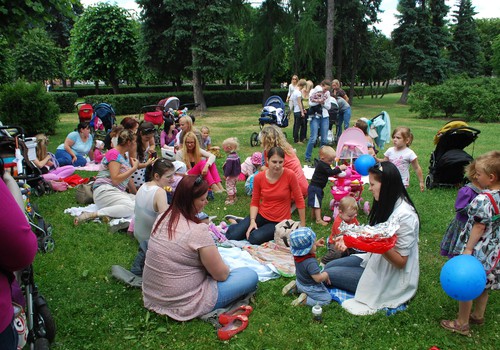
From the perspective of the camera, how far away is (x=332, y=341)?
3.55 m

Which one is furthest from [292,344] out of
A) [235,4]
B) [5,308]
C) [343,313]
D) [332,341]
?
[235,4]

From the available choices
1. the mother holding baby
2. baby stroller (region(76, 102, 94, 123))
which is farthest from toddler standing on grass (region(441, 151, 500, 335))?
baby stroller (region(76, 102, 94, 123))

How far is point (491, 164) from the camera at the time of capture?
138 inches

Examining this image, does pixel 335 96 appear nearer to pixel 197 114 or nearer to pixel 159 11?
pixel 197 114

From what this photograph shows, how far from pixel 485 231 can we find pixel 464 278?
0.64 metres

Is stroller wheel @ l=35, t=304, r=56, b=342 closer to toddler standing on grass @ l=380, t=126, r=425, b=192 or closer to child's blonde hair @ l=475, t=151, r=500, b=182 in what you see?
child's blonde hair @ l=475, t=151, r=500, b=182

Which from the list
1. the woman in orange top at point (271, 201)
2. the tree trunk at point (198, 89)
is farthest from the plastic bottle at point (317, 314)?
the tree trunk at point (198, 89)

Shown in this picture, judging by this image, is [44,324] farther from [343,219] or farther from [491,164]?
[491,164]

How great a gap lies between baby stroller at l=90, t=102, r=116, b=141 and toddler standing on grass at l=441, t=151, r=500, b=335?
11196mm

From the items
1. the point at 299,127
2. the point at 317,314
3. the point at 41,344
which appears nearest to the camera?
the point at 41,344

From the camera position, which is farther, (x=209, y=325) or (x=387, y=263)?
(x=387, y=263)

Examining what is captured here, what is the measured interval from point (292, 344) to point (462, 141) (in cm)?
622

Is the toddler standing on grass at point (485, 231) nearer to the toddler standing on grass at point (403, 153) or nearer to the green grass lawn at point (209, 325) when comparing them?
the green grass lawn at point (209, 325)

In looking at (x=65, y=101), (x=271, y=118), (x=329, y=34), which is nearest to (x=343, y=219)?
(x=271, y=118)
